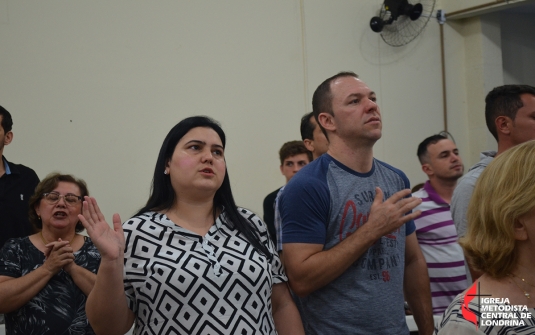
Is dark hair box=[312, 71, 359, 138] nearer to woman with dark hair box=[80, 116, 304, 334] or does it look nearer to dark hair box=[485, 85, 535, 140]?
woman with dark hair box=[80, 116, 304, 334]

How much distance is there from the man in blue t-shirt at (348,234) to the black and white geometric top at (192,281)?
6.4 inches

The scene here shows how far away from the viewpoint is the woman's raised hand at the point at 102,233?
1.69 meters

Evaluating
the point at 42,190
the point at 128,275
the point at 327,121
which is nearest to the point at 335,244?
the point at 327,121

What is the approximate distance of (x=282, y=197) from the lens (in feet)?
6.81

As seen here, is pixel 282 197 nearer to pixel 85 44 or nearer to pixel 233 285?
pixel 233 285

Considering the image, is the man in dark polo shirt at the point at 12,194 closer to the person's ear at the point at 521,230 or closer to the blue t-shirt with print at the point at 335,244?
the blue t-shirt with print at the point at 335,244

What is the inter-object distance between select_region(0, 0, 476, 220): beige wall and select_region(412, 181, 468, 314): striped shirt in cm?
164

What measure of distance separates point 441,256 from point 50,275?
190cm

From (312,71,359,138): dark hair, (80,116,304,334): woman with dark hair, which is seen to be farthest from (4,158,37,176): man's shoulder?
(312,71,359,138): dark hair

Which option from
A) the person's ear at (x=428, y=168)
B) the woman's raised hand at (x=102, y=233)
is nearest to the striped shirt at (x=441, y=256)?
the person's ear at (x=428, y=168)

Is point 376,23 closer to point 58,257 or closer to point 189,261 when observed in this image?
point 58,257

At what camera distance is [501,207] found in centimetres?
139

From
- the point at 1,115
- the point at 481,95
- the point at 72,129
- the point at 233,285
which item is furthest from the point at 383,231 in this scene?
the point at 481,95

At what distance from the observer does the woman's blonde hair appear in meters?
1.38
